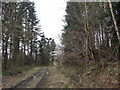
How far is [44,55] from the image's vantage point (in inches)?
3147

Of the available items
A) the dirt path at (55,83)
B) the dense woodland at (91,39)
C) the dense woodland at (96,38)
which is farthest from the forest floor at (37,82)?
the dense woodland at (96,38)

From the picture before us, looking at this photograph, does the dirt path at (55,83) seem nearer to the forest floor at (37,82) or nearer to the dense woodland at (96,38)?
the forest floor at (37,82)

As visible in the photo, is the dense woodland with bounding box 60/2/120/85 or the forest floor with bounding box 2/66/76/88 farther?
the dense woodland with bounding box 60/2/120/85

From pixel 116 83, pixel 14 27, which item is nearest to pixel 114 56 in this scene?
pixel 116 83

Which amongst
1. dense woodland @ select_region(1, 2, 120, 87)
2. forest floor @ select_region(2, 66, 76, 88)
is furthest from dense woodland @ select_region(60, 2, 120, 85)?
forest floor @ select_region(2, 66, 76, 88)

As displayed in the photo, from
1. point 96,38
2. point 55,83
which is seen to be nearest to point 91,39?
point 96,38

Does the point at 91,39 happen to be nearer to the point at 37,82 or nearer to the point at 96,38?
the point at 96,38

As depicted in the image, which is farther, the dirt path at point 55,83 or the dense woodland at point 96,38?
the dense woodland at point 96,38

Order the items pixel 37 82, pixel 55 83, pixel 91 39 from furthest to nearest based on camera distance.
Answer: pixel 91 39 → pixel 37 82 → pixel 55 83

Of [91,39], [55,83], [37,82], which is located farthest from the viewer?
[91,39]

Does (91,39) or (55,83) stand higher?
(91,39)

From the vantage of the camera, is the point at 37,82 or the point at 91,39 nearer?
the point at 37,82

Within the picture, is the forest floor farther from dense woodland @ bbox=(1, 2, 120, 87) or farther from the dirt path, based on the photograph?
dense woodland @ bbox=(1, 2, 120, 87)

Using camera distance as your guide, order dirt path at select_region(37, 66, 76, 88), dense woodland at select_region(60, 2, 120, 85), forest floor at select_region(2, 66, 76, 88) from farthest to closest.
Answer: dense woodland at select_region(60, 2, 120, 85)
forest floor at select_region(2, 66, 76, 88)
dirt path at select_region(37, 66, 76, 88)
